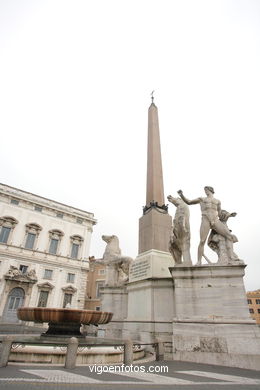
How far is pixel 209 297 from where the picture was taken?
6027 millimetres

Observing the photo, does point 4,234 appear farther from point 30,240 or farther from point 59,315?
point 59,315

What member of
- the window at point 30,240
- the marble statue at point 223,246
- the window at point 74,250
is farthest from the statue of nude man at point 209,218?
the window at point 74,250

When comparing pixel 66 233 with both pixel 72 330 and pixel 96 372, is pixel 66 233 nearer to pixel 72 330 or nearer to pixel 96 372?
pixel 72 330

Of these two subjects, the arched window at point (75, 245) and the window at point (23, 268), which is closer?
the window at point (23, 268)

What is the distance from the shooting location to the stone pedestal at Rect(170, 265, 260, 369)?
5195 millimetres

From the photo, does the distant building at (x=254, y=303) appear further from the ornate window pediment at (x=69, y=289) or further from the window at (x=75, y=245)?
the window at (x=75, y=245)

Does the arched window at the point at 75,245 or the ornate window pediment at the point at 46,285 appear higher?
the arched window at the point at 75,245

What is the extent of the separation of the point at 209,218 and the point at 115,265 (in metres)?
4.88

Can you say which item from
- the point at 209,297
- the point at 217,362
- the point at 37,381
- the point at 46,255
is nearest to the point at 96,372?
the point at 37,381

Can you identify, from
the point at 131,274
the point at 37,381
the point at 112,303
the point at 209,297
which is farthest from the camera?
the point at 112,303

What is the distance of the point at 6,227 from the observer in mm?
28375

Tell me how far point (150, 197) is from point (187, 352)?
18.7 feet

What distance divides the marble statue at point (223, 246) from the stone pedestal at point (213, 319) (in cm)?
29

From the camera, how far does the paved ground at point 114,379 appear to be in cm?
302
